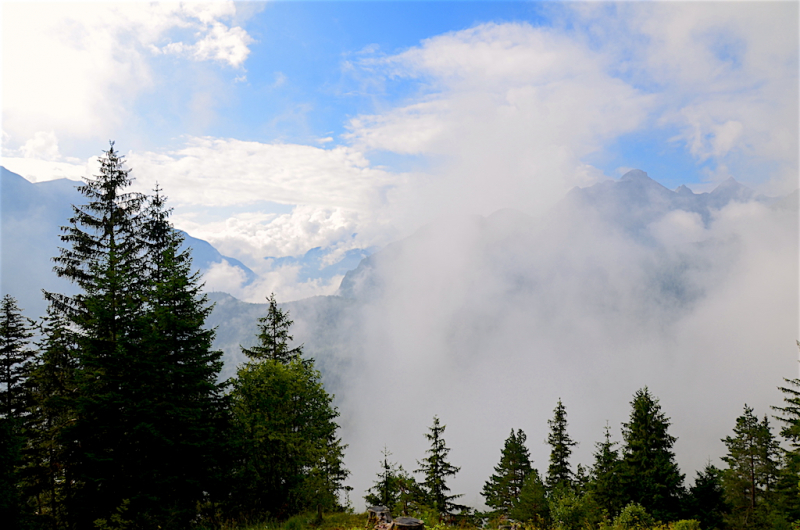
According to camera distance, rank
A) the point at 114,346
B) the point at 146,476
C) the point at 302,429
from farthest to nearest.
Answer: the point at 302,429, the point at 114,346, the point at 146,476

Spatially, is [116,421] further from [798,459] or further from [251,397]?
[798,459]

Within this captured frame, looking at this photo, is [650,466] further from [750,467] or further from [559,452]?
[750,467]

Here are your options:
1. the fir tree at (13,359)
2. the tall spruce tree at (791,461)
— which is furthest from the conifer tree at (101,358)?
the tall spruce tree at (791,461)

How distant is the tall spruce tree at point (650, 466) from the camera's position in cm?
2817

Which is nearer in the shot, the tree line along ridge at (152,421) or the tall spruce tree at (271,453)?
the tree line along ridge at (152,421)

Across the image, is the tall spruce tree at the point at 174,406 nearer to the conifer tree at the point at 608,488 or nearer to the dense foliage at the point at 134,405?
the dense foliage at the point at 134,405

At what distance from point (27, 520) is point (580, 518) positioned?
2025 centimetres

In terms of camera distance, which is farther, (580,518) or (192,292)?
(192,292)

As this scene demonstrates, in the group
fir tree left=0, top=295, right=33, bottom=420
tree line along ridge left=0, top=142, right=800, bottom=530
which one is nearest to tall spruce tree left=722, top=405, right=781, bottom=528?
tree line along ridge left=0, top=142, right=800, bottom=530

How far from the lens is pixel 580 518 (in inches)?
589

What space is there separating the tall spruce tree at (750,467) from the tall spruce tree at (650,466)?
78.3ft

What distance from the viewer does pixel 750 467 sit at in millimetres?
48938

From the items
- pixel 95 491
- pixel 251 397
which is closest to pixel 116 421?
pixel 95 491

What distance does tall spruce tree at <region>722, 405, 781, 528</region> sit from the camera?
46.9 meters
